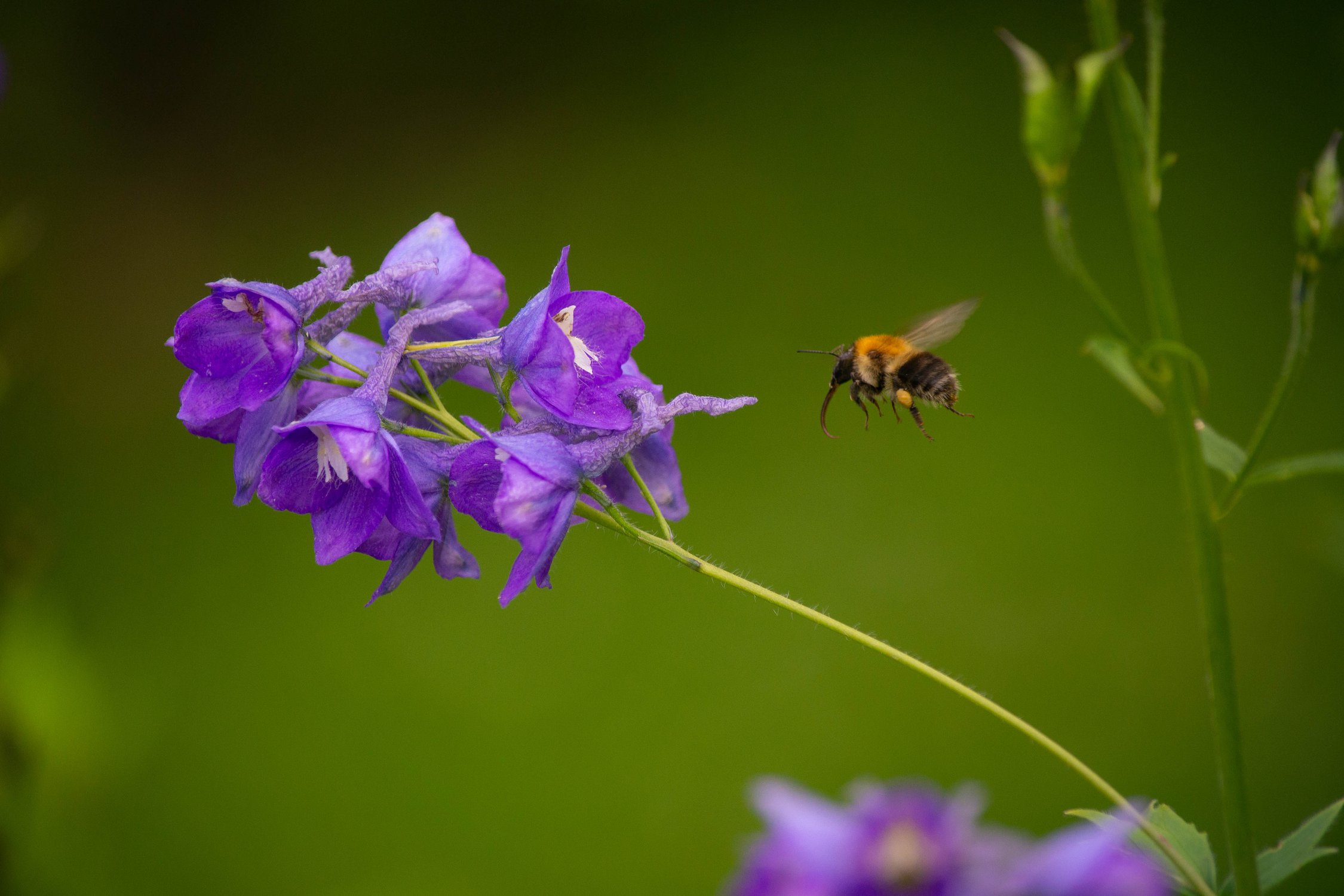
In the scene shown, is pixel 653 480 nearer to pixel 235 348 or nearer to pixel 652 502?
pixel 652 502

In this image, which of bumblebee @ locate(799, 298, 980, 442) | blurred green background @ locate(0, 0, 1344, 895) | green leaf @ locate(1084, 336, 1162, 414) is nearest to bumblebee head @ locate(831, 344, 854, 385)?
bumblebee @ locate(799, 298, 980, 442)

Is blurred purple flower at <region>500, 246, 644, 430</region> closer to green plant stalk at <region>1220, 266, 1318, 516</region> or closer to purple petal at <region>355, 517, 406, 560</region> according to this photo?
purple petal at <region>355, 517, 406, 560</region>

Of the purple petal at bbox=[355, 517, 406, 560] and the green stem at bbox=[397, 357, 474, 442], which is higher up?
the green stem at bbox=[397, 357, 474, 442]

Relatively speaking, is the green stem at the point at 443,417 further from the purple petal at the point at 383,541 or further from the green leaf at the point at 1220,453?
the green leaf at the point at 1220,453

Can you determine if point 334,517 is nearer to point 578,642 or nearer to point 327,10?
point 578,642

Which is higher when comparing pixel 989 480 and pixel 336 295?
pixel 989 480

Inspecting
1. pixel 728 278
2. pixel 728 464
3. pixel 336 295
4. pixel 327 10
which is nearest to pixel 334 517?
pixel 336 295
